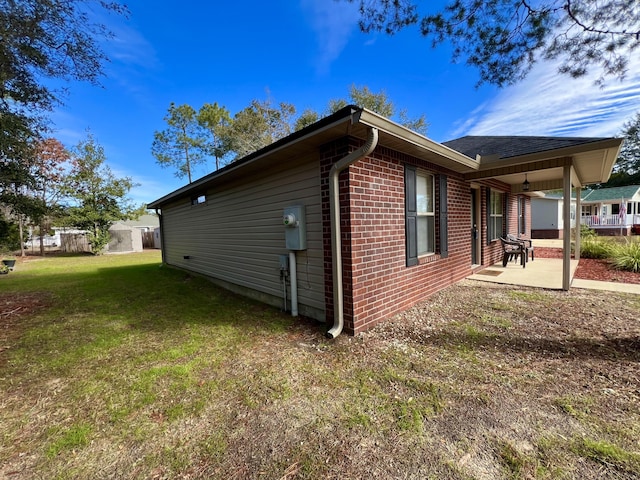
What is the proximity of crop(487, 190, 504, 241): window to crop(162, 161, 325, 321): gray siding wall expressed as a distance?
5965mm

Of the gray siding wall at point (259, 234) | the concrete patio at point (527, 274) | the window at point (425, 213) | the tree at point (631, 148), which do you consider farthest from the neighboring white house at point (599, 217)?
the gray siding wall at point (259, 234)

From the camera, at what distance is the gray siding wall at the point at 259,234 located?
13.1ft

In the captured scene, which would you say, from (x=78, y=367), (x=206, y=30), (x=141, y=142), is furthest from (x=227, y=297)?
(x=141, y=142)

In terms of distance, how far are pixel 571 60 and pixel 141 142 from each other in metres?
24.6

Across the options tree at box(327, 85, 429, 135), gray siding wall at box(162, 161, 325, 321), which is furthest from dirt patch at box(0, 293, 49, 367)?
tree at box(327, 85, 429, 135)

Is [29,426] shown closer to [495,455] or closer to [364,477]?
[364,477]

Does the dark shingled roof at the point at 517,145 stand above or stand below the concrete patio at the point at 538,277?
above

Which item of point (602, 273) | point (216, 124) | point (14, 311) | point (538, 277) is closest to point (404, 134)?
point (538, 277)

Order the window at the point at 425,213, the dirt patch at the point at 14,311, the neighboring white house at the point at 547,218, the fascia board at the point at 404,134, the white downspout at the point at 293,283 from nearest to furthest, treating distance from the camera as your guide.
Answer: the fascia board at the point at 404,134 → the dirt patch at the point at 14,311 → the white downspout at the point at 293,283 → the window at the point at 425,213 → the neighboring white house at the point at 547,218

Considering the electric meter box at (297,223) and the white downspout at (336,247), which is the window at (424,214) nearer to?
the white downspout at (336,247)

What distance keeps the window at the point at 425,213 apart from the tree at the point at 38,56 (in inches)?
227

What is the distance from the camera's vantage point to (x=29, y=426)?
6.79ft

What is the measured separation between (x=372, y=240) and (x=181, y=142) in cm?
2323

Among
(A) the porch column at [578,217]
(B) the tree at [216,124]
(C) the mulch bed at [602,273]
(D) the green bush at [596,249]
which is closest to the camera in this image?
(C) the mulch bed at [602,273]
